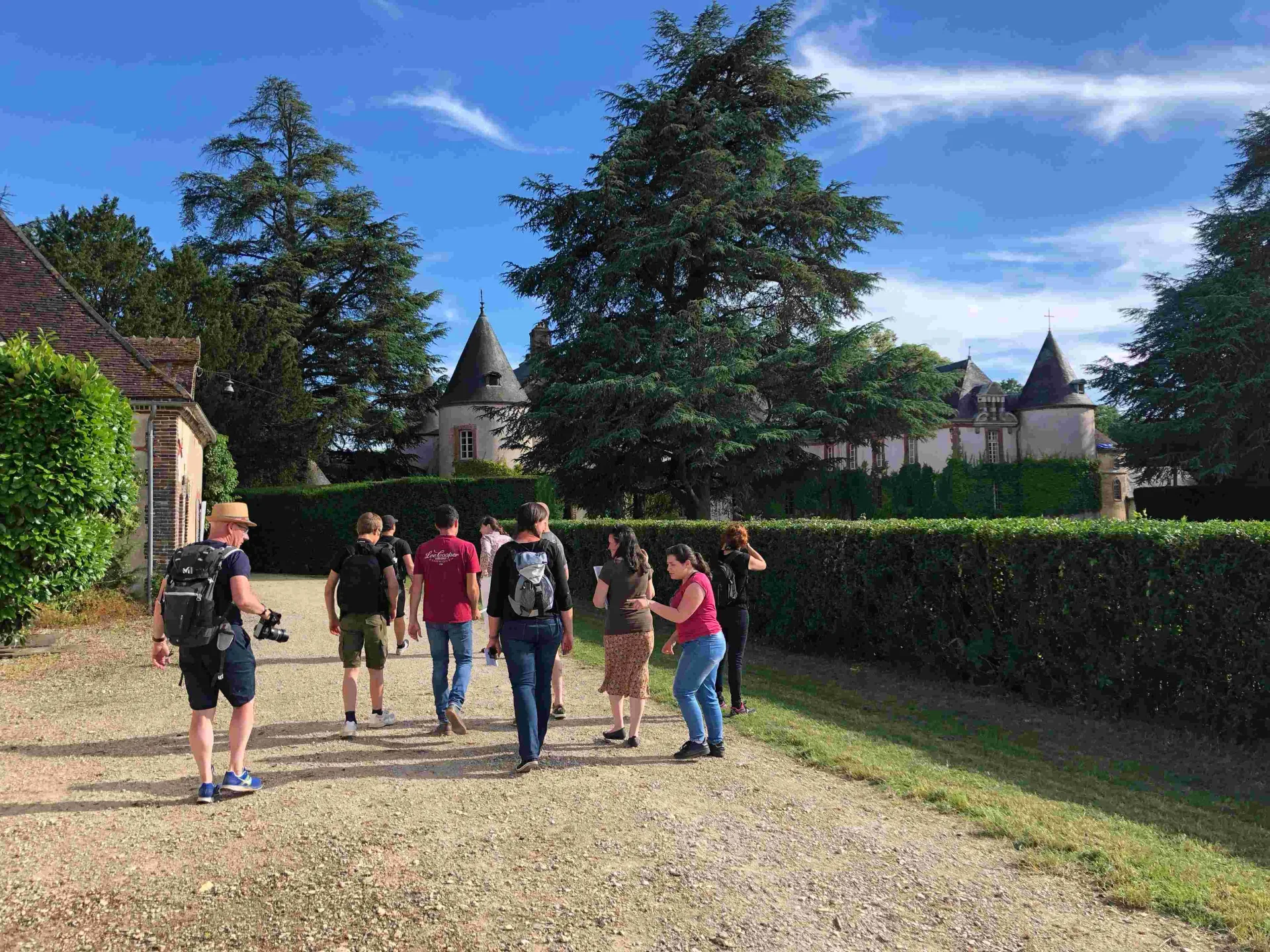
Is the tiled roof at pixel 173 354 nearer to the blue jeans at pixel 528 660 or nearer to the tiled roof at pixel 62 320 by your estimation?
the tiled roof at pixel 62 320

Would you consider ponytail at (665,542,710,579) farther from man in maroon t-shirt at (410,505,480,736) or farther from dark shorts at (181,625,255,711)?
dark shorts at (181,625,255,711)

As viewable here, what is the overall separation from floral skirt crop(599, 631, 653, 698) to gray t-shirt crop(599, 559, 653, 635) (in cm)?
5

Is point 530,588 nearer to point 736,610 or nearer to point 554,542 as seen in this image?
point 554,542

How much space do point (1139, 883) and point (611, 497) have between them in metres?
24.9

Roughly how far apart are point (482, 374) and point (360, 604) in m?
39.8

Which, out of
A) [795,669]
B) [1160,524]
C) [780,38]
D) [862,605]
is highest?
[780,38]

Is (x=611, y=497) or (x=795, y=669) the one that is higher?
(x=611, y=497)

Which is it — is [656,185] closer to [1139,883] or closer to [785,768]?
[785,768]

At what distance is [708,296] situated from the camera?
27.8 m

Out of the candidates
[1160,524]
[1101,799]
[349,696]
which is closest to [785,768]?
[1101,799]

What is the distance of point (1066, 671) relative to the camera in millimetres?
8492

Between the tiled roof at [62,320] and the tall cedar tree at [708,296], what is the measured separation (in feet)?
39.0

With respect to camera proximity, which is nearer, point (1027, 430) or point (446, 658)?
point (446, 658)

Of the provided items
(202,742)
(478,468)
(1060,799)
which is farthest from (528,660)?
(478,468)
